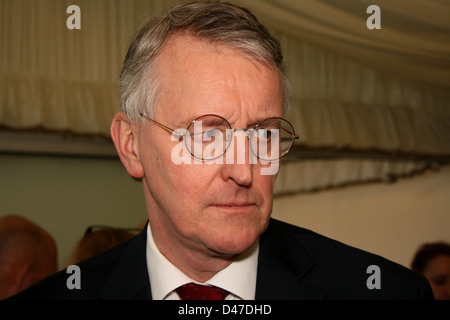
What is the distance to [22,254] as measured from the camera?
98.7 inches

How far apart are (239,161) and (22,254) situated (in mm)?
1664

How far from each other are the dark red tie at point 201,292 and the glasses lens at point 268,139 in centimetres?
29

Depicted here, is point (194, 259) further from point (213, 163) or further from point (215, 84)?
point (215, 84)

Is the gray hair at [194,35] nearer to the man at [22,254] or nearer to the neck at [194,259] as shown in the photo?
the neck at [194,259]

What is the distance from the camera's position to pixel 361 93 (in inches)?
140

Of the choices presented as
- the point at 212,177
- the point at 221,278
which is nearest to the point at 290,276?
the point at 221,278

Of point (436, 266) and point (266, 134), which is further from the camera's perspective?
point (436, 266)

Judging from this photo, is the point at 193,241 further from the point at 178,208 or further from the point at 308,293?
the point at 308,293

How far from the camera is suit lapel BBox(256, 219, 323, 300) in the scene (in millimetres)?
1242

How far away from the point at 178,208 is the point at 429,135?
2.79m

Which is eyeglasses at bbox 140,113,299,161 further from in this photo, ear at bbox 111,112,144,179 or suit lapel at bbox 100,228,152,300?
suit lapel at bbox 100,228,152,300

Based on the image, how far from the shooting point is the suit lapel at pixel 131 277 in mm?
1275

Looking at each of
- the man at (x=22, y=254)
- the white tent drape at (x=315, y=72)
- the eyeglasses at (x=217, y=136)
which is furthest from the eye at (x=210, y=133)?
the man at (x=22, y=254)
